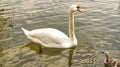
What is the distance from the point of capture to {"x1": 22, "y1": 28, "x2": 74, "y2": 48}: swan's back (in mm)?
11922

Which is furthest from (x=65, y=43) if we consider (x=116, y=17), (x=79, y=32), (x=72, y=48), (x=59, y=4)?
(x=59, y=4)

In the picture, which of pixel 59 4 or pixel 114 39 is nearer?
pixel 114 39

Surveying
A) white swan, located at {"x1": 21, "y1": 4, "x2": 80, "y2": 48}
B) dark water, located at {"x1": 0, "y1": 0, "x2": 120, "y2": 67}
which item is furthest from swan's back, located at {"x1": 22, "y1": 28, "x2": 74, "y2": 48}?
dark water, located at {"x1": 0, "y1": 0, "x2": 120, "y2": 67}

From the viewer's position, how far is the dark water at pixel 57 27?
35.0ft

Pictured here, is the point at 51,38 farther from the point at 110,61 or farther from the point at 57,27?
the point at 110,61

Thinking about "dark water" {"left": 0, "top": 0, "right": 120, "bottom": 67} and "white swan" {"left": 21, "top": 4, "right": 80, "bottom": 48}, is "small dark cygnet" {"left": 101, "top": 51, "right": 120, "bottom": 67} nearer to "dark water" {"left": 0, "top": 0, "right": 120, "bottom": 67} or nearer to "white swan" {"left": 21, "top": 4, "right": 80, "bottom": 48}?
"dark water" {"left": 0, "top": 0, "right": 120, "bottom": 67}

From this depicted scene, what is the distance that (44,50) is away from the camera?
39.3 feet

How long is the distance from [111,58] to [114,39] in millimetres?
1831

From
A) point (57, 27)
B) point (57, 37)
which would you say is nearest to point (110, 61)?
point (57, 37)

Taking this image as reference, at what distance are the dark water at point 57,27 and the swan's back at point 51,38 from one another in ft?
0.65

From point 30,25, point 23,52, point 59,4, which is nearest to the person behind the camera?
point 23,52

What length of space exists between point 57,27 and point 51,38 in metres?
1.72

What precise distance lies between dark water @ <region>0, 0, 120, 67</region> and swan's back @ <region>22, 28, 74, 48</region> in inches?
7.8

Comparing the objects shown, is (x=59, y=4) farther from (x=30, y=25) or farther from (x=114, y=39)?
(x=114, y=39)
